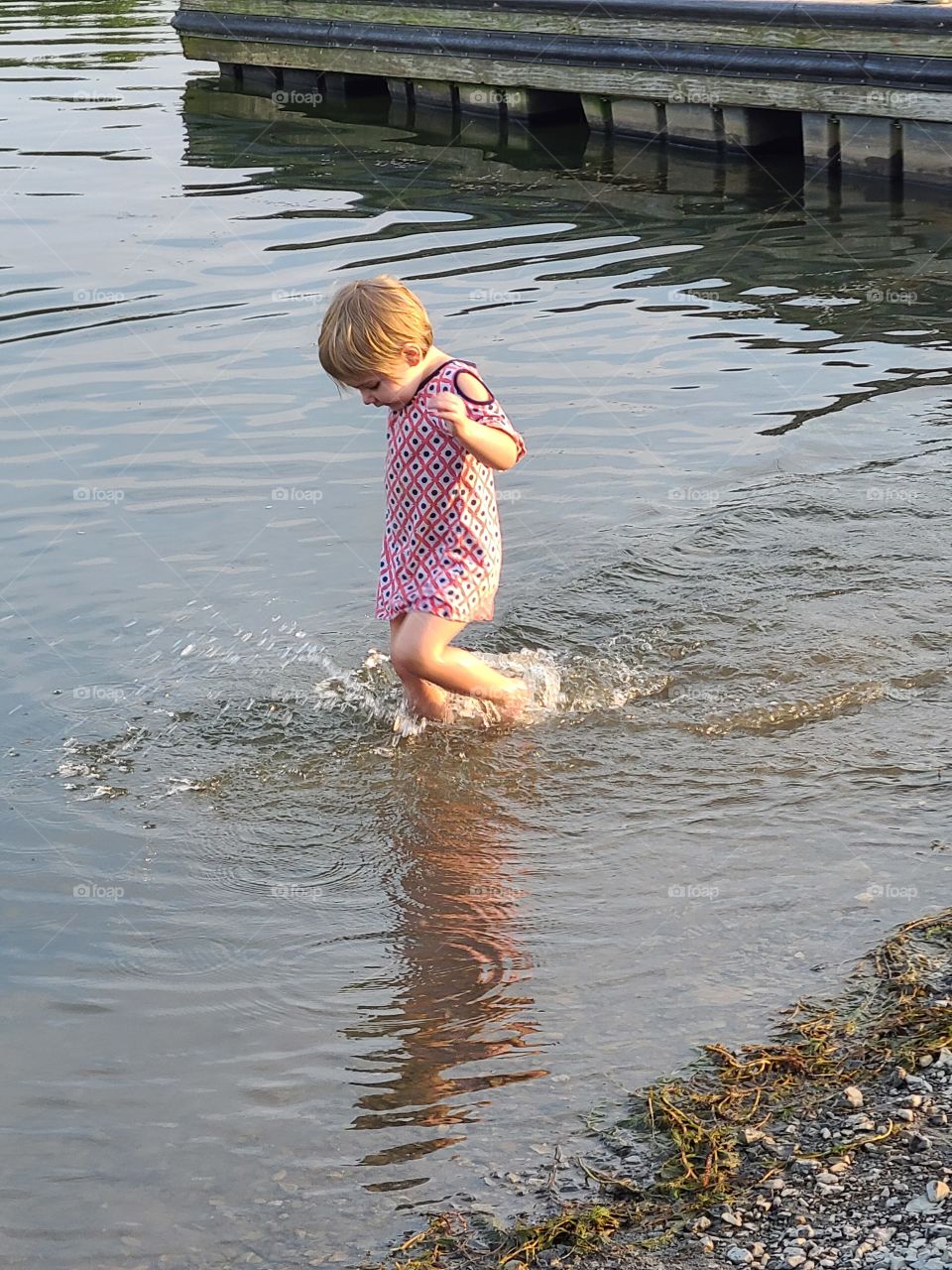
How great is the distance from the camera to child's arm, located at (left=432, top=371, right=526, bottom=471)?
4984 mm

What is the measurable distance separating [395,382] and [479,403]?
29 centimetres

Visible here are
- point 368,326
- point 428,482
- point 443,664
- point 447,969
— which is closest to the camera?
point 447,969

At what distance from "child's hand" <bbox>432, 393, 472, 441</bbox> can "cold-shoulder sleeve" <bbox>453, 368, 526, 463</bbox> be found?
0.14 feet

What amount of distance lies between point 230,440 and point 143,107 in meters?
11.0

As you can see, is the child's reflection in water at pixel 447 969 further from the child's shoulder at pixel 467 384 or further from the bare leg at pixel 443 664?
the child's shoulder at pixel 467 384

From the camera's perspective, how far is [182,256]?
1210cm

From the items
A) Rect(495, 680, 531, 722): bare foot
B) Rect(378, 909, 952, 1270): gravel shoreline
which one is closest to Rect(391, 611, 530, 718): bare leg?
Rect(495, 680, 531, 722): bare foot

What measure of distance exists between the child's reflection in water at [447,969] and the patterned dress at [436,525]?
25.0 inches

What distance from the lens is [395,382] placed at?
5.17 metres

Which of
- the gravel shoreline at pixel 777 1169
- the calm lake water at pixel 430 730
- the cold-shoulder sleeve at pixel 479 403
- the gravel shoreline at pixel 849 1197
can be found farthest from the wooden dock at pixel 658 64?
the gravel shoreline at pixel 849 1197

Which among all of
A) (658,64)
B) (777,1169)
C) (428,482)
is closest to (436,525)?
(428,482)

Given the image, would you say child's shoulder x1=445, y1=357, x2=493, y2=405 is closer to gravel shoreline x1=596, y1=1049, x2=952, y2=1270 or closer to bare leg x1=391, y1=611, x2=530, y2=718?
bare leg x1=391, y1=611, x2=530, y2=718

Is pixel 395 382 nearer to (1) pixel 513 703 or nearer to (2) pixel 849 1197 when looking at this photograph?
A: (1) pixel 513 703

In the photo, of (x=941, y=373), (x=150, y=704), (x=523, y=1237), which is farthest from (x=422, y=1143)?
(x=941, y=373)
